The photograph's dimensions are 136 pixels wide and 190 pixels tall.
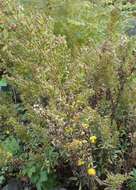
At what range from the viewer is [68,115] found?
296 cm

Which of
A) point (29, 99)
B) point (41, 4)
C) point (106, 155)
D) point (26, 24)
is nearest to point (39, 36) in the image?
point (26, 24)

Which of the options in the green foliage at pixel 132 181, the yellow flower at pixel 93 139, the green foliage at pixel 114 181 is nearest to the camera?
the green foliage at pixel 114 181

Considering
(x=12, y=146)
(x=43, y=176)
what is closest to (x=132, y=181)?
(x=43, y=176)

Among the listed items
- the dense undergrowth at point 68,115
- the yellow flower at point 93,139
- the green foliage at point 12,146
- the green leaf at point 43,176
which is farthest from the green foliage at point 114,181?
the green foliage at point 12,146

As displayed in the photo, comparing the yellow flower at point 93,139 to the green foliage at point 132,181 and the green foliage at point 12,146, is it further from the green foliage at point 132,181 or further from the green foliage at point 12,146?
the green foliage at point 12,146

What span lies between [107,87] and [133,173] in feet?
2.01

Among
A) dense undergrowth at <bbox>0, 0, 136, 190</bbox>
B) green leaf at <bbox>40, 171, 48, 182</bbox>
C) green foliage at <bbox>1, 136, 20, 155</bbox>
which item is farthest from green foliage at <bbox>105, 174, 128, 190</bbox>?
green foliage at <bbox>1, 136, 20, 155</bbox>

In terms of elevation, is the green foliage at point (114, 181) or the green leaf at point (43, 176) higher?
the green foliage at point (114, 181)

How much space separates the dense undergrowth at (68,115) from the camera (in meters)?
2.95

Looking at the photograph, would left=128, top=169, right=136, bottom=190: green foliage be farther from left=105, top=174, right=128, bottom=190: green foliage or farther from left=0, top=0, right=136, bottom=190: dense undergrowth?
left=105, top=174, right=128, bottom=190: green foliage

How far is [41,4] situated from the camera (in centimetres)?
477

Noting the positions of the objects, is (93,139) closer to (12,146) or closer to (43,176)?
(43,176)

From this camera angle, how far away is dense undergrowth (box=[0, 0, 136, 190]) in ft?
9.66

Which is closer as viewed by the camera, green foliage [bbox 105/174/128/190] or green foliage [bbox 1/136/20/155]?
green foliage [bbox 105/174/128/190]
